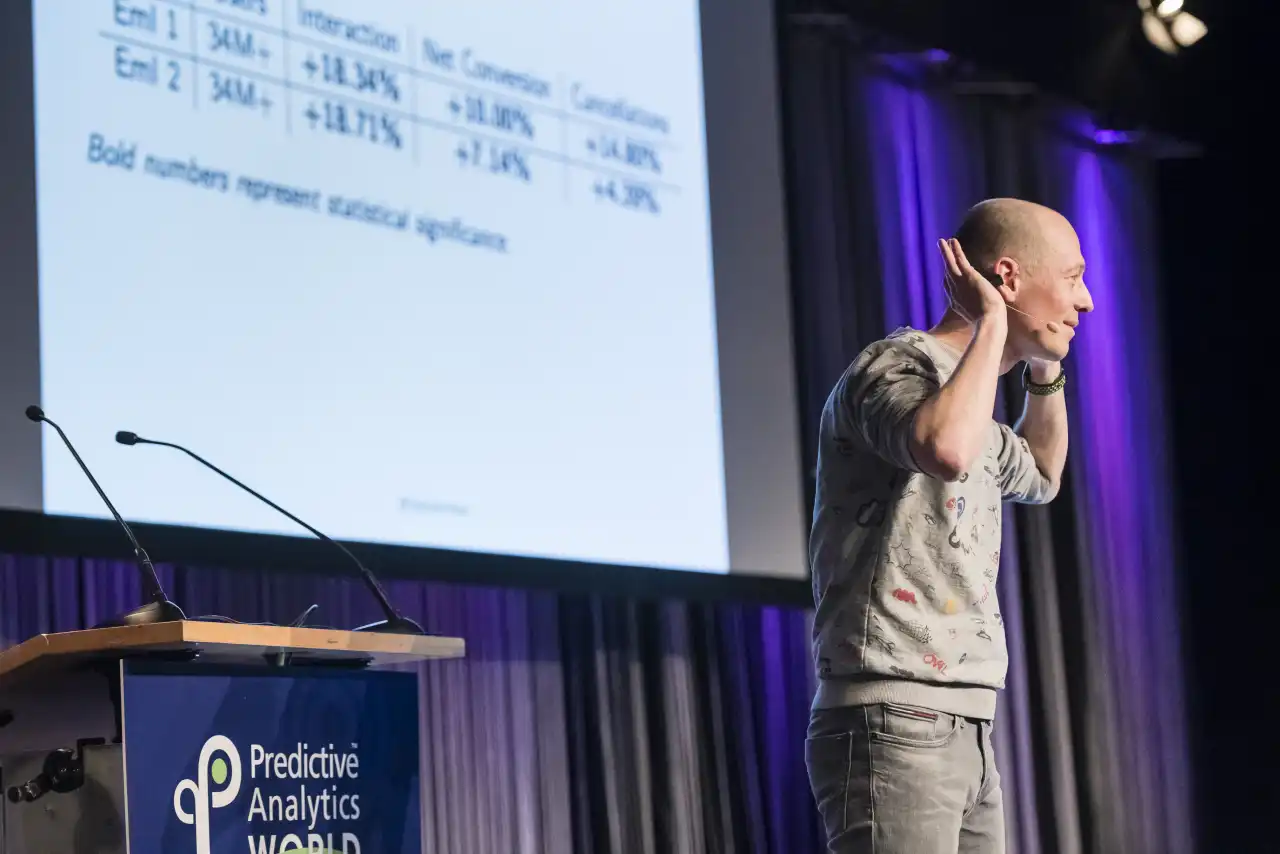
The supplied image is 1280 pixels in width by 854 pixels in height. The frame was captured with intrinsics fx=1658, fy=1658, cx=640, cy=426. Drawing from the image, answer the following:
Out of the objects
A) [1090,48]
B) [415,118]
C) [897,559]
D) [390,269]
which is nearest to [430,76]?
[415,118]

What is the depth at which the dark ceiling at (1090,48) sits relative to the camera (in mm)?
4398

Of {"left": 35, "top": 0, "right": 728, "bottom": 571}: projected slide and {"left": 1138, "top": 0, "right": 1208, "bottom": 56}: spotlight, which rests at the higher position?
{"left": 1138, "top": 0, "right": 1208, "bottom": 56}: spotlight

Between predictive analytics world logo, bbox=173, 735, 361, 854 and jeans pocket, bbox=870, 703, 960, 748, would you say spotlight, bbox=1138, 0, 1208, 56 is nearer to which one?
jeans pocket, bbox=870, 703, 960, 748

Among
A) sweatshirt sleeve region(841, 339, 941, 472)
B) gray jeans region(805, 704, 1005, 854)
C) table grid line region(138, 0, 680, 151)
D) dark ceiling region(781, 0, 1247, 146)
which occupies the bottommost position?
gray jeans region(805, 704, 1005, 854)

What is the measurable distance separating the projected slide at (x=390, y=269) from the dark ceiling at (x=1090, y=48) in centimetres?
93

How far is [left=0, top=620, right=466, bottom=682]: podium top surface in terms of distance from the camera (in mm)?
1625

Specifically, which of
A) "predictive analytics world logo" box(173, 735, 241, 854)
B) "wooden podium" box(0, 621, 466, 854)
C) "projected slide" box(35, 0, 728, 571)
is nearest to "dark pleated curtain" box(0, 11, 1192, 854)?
"projected slide" box(35, 0, 728, 571)

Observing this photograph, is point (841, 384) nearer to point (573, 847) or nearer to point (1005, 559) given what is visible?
point (573, 847)

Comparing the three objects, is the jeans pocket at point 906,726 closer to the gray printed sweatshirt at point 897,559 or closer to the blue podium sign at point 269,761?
the gray printed sweatshirt at point 897,559

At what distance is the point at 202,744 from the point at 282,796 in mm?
109

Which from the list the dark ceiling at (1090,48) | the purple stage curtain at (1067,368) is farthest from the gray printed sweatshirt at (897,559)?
the dark ceiling at (1090,48)

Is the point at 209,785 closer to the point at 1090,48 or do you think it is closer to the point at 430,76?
the point at 430,76

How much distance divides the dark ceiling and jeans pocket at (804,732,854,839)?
2.74 m

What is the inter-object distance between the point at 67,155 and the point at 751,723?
211 cm
